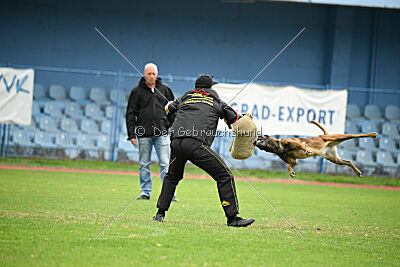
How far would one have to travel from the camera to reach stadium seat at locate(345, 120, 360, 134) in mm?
19156

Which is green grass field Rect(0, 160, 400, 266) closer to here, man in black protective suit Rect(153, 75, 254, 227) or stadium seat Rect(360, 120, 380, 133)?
man in black protective suit Rect(153, 75, 254, 227)

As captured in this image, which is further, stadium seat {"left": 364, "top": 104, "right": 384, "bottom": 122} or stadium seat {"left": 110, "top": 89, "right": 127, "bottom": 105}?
stadium seat {"left": 364, "top": 104, "right": 384, "bottom": 122}

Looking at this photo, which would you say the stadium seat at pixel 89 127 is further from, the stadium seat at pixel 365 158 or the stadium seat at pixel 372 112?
the stadium seat at pixel 372 112

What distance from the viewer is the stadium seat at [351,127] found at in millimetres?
19156

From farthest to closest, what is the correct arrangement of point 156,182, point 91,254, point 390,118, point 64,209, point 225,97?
point 390,118 → point 225,97 → point 156,182 → point 64,209 → point 91,254

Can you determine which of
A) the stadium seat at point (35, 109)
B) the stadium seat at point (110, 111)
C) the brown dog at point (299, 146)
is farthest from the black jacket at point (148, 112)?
the stadium seat at point (35, 109)

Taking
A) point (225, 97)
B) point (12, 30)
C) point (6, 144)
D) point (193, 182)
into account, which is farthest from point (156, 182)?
point (12, 30)

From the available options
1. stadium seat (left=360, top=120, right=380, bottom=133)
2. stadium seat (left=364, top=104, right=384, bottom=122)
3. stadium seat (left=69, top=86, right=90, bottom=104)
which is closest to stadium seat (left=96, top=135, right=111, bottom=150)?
stadium seat (left=69, top=86, right=90, bottom=104)

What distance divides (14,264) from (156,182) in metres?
9.93

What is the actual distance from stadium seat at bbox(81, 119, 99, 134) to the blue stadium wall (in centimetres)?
292

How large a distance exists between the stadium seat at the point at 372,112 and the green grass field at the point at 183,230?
7.99m

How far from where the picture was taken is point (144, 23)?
20859 millimetres

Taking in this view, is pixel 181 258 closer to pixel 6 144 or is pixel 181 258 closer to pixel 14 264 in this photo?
pixel 14 264

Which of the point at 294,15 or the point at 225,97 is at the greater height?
the point at 294,15
